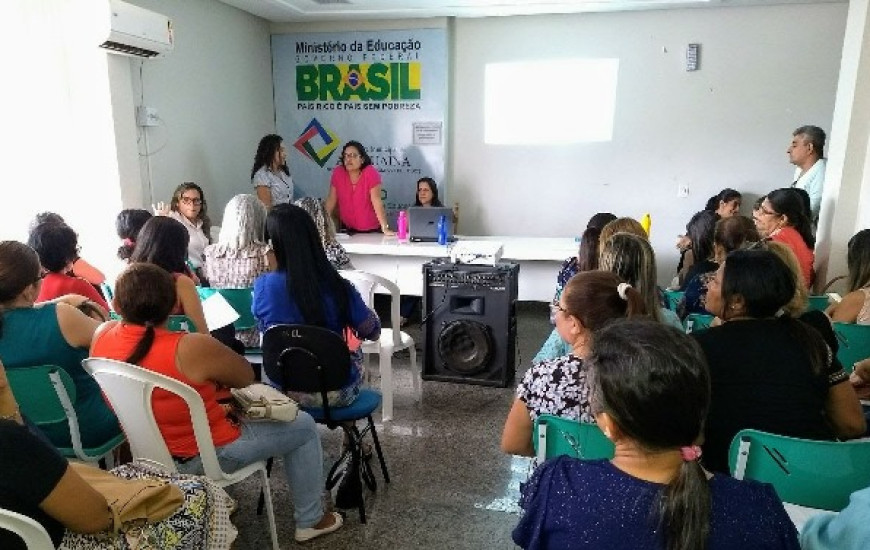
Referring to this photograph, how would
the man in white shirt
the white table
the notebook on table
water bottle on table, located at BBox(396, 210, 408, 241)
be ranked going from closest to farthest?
the man in white shirt, the white table, the notebook on table, water bottle on table, located at BBox(396, 210, 408, 241)

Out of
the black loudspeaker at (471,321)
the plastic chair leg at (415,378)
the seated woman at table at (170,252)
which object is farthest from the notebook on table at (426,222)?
the seated woman at table at (170,252)

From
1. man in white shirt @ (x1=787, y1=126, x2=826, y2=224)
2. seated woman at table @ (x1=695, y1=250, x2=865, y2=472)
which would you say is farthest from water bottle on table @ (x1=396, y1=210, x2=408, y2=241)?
seated woman at table @ (x1=695, y1=250, x2=865, y2=472)

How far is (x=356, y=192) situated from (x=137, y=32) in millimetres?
2034

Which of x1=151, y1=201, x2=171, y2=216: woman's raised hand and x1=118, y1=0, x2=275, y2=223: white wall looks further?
x1=118, y1=0, x2=275, y2=223: white wall

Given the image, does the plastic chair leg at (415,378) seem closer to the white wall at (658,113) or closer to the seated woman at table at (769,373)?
the seated woman at table at (769,373)

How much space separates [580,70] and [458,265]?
107 inches

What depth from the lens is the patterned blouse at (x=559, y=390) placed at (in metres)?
1.48

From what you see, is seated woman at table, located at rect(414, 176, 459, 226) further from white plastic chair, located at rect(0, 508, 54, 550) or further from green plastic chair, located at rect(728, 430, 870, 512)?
white plastic chair, located at rect(0, 508, 54, 550)

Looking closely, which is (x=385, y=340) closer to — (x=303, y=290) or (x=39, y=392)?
(x=303, y=290)

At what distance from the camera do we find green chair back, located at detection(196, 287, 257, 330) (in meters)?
2.76

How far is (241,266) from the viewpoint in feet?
9.39

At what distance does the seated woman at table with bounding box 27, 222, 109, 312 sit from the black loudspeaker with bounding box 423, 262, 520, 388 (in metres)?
1.77

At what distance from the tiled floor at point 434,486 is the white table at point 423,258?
101 cm

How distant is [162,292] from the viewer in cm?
168
